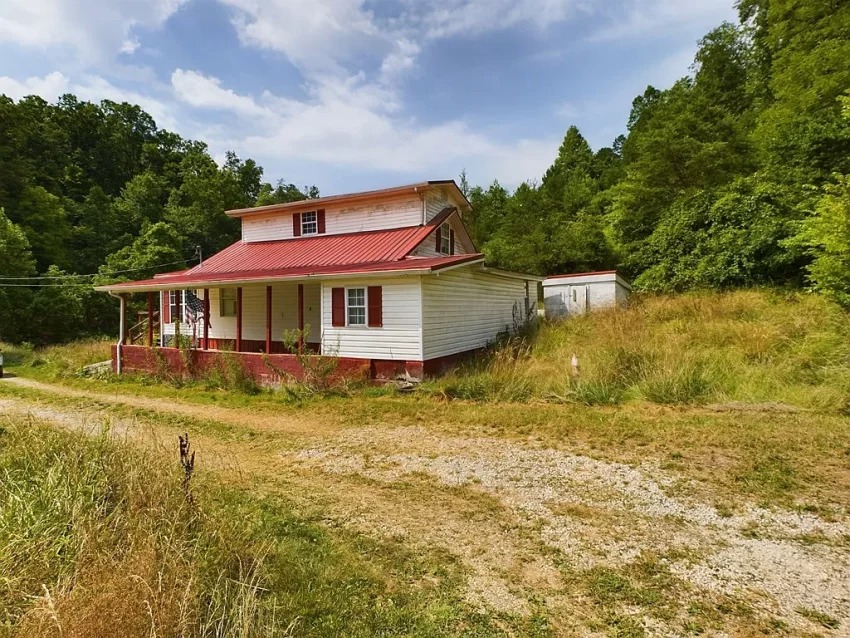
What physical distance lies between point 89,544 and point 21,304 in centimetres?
2555

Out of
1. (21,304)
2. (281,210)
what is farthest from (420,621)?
(21,304)

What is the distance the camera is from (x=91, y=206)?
35.6 m

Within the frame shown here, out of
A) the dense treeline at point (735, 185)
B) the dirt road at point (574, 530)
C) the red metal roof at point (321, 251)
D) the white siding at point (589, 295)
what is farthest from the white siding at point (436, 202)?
the dirt road at point (574, 530)

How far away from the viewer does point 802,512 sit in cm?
402

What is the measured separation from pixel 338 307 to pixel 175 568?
9.40 m

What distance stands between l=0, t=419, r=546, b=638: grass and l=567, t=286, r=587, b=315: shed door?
47.5ft

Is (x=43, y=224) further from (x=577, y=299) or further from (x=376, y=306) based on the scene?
(x=577, y=299)

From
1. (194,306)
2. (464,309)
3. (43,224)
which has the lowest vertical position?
(464,309)

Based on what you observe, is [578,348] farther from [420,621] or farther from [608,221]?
[608,221]

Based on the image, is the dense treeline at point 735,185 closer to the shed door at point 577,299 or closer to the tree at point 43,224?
the shed door at point 577,299

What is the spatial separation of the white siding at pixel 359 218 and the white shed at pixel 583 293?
255 inches

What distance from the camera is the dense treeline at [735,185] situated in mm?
14523

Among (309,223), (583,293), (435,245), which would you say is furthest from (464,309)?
(309,223)

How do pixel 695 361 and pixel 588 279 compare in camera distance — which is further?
pixel 588 279
